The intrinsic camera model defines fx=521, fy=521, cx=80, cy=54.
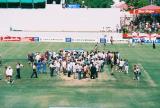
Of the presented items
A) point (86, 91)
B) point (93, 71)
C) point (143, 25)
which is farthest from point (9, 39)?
point (86, 91)

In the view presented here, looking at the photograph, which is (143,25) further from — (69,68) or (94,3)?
(94,3)

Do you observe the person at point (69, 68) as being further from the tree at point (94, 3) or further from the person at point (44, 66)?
the tree at point (94, 3)

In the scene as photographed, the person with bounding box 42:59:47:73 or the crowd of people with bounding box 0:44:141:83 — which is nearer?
the crowd of people with bounding box 0:44:141:83

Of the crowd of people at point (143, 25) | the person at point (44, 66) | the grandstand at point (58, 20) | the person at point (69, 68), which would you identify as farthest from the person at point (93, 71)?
the grandstand at point (58, 20)

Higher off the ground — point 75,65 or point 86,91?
point 75,65

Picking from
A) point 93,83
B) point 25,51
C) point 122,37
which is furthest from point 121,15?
point 93,83

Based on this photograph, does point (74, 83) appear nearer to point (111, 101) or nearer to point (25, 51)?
point (111, 101)

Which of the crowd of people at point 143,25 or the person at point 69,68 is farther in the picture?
the crowd of people at point 143,25

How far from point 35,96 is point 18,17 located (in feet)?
187

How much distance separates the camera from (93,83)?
41562 mm

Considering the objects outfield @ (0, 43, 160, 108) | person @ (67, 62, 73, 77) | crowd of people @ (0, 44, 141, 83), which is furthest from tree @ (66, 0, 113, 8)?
person @ (67, 62, 73, 77)

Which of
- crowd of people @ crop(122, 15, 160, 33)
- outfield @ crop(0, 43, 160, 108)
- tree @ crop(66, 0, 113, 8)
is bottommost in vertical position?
outfield @ crop(0, 43, 160, 108)

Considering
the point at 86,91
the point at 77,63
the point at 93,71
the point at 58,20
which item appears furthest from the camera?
the point at 58,20

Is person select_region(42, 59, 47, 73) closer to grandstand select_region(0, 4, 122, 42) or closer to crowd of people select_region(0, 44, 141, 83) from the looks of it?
crowd of people select_region(0, 44, 141, 83)
